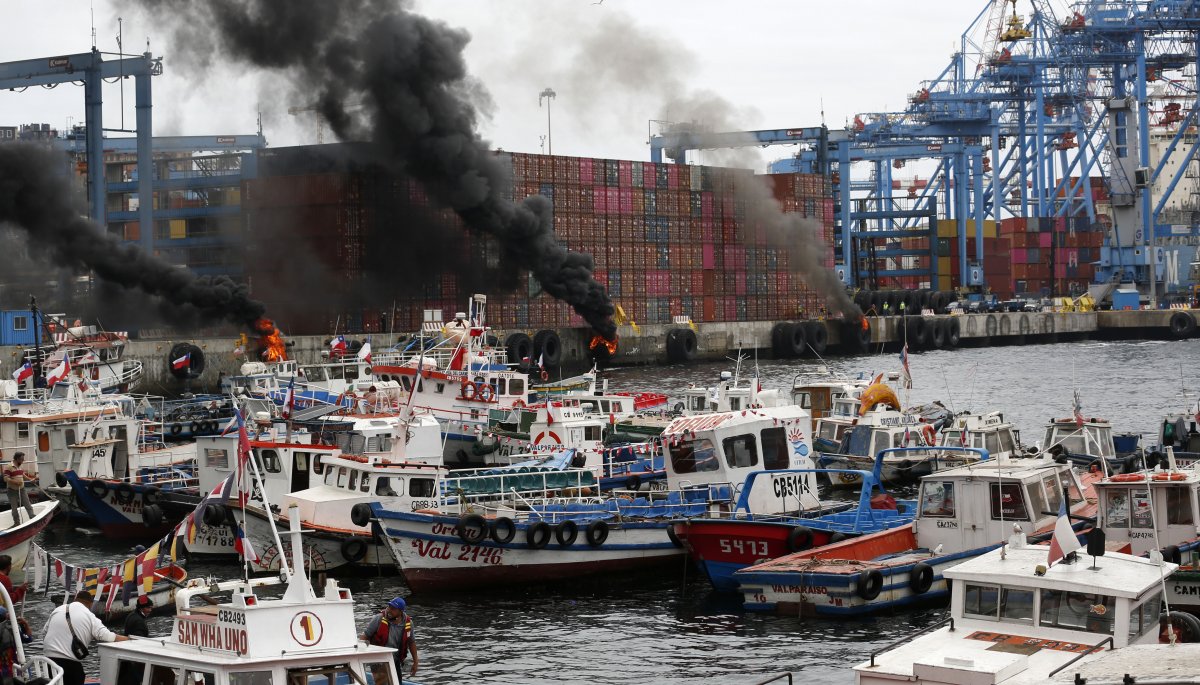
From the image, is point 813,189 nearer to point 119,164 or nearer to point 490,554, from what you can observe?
point 119,164

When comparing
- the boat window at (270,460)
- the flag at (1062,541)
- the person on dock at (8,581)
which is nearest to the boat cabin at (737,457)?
the boat window at (270,460)

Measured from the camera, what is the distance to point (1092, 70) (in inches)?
5758

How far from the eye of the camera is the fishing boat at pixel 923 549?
24.3 metres

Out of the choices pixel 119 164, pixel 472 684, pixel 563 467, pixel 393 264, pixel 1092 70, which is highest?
pixel 1092 70

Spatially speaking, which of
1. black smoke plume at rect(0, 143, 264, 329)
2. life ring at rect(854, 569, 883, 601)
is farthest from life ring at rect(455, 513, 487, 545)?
black smoke plume at rect(0, 143, 264, 329)

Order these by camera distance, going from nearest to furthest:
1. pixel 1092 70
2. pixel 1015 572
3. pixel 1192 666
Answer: pixel 1192 666
pixel 1015 572
pixel 1092 70

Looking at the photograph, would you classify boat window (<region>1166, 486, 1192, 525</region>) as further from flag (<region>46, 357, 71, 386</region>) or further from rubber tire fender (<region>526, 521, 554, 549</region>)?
flag (<region>46, 357, 71, 386</region>)

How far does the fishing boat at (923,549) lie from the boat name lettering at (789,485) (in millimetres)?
3035

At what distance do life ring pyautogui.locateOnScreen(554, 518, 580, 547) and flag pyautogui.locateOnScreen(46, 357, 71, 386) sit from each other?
2233 cm

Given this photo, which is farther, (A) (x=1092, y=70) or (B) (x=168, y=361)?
(A) (x=1092, y=70)

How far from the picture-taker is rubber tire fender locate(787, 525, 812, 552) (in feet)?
87.0

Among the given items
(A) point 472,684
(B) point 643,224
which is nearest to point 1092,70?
(B) point 643,224

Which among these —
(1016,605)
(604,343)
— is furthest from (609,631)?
(604,343)

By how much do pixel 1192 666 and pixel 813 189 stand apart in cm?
11646
